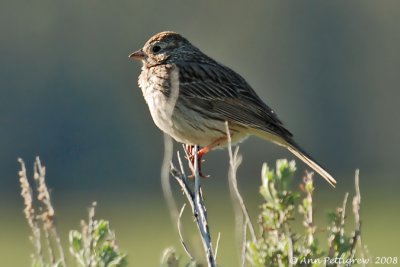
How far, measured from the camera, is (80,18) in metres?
44.2

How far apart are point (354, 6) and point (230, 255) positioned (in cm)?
2479

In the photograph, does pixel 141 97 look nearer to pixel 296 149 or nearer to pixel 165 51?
pixel 165 51

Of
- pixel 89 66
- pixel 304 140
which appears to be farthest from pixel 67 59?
pixel 304 140

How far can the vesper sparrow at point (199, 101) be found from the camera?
8.04 m

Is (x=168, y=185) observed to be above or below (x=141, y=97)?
below

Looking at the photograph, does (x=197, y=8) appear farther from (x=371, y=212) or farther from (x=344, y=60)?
(x=371, y=212)

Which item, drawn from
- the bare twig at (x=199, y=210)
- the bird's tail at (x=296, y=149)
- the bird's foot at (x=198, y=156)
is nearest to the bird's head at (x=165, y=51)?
the bird's foot at (x=198, y=156)

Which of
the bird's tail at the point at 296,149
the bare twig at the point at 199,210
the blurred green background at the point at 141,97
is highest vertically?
the blurred green background at the point at 141,97

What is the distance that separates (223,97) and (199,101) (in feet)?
0.80

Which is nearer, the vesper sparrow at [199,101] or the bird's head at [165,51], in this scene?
the vesper sparrow at [199,101]

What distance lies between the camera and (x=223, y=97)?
28.2 ft

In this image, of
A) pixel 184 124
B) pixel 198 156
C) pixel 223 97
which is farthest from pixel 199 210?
pixel 223 97

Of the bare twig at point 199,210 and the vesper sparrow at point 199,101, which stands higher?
the vesper sparrow at point 199,101

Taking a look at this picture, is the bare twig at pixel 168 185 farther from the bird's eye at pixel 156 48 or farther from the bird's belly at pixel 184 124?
the bird's eye at pixel 156 48
